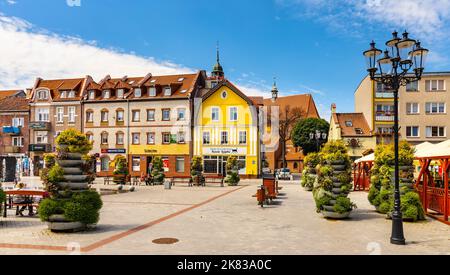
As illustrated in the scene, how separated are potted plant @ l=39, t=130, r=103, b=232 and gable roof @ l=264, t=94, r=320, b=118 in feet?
224

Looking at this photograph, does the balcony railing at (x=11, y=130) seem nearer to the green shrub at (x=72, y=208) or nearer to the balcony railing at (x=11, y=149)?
the balcony railing at (x=11, y=149)

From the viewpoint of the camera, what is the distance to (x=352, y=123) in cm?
4806

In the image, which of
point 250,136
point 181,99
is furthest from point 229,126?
point 181,99

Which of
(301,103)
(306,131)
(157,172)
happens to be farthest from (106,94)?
(301,103)

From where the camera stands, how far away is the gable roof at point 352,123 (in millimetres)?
46281

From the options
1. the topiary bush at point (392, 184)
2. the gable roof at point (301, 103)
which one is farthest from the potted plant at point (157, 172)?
the gable roof at point (301, 103)

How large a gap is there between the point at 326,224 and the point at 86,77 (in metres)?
46.3

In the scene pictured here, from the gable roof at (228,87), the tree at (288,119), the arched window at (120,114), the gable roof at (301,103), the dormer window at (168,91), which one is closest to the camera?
the gable roof at (228,87)

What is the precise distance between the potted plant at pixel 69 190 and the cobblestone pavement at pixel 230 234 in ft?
1.34

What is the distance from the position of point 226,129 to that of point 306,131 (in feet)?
82.7

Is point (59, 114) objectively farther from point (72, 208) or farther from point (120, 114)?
point (72, 208)
